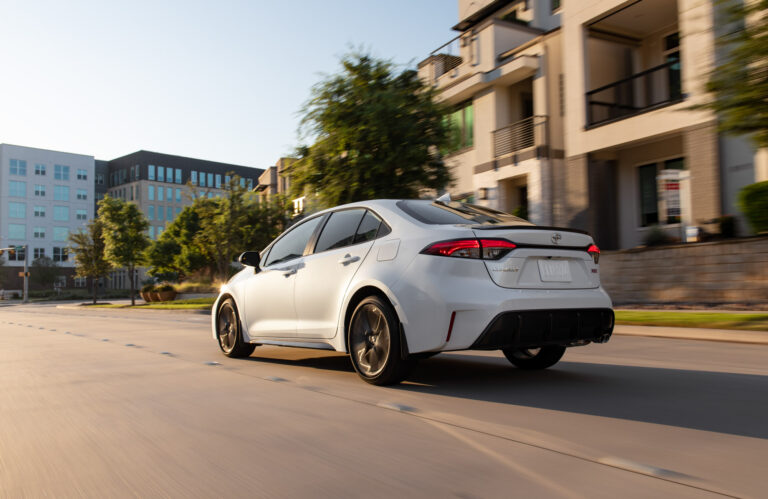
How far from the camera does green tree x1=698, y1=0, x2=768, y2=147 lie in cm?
848

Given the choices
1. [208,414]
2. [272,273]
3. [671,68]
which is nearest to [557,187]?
[671,68]

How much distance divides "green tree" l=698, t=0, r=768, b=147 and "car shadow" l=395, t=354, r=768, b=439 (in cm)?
447

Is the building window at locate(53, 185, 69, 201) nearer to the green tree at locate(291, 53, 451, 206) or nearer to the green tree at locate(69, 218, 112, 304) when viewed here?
Result: the green tree at locate(69, 218, 112, 304)

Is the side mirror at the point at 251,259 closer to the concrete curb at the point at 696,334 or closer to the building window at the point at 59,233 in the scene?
the concrete curb at the point at 696,334

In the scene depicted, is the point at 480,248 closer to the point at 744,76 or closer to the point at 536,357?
the point at 536,357

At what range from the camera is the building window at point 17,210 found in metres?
100

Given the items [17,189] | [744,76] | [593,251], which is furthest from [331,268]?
[17,189]

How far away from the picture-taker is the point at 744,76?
864cm

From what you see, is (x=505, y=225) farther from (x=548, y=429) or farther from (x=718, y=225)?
(x=718, y=225)

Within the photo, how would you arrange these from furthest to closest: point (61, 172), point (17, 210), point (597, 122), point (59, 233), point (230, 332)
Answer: point (61, 172) → point (59, 233) → point (17, 210) → point (597, 122) → point (230, 332)

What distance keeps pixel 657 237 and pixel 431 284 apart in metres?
13.3

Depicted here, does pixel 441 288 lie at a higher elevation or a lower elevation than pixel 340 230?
lower

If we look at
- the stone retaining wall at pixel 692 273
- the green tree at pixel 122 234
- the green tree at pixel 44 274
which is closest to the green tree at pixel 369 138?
the stone retaining wall at pixel 692 273

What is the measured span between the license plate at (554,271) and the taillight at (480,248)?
31cm
